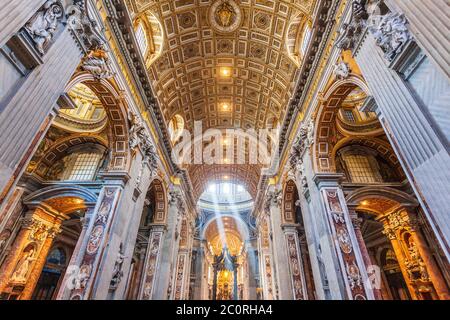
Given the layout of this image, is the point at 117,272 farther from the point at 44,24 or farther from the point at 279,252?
the point at 279,252

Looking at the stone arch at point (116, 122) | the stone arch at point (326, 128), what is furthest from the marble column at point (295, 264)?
the stone arch at point (116, 122)

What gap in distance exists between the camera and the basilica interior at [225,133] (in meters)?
3.98

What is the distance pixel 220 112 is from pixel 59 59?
12317 millimetres

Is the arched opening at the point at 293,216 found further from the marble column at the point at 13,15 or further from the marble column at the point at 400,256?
the marble column at the point at 13,15

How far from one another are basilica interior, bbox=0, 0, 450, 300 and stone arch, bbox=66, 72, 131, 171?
0.05m

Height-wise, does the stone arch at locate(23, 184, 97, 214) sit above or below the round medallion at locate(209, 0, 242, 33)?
below

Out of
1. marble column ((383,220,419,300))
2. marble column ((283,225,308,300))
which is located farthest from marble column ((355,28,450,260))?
marble column ((283,225,308,300))

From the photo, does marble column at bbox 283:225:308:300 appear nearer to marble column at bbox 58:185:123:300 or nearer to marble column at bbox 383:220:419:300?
marble column at bbox 383:220:419:300

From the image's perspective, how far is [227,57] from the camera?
13.0 meters

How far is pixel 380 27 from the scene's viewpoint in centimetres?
457

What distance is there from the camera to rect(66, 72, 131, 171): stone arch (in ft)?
26.1

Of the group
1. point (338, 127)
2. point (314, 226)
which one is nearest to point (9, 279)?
point (314, 226)

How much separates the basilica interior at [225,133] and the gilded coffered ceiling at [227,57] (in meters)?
A: 0.09

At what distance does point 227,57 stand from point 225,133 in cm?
643
